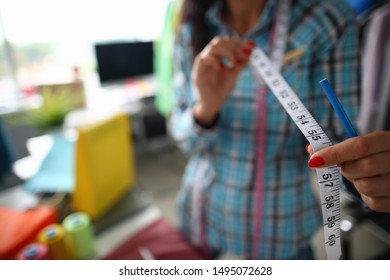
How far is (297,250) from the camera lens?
0.67m

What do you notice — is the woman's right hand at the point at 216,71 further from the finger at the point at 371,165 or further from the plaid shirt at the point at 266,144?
the finger at the point at 371,165

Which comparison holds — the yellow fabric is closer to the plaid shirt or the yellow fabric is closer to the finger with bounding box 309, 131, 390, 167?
the plaid shirt

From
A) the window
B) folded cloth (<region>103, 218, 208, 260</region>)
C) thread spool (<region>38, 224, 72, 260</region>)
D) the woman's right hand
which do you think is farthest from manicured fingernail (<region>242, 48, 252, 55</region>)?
the window

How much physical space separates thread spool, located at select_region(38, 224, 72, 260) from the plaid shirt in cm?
33

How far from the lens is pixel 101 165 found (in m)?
0.86

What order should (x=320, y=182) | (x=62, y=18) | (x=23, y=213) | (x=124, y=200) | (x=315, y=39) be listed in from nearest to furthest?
(x=320, y=182) → (x=315, y=39) → (x=23, y=213) → (x=124, y=200) → (x=62, y=18)

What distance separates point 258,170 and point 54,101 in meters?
1.38

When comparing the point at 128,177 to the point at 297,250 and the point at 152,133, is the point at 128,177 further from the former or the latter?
the point at 152,133

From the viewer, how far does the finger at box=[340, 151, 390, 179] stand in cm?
29

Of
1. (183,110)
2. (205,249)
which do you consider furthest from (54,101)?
(205,249)

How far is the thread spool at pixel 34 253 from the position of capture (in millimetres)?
565

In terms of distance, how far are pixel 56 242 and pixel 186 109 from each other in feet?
1.52

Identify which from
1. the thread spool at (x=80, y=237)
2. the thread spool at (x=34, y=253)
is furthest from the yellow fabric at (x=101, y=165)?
the thread spool at (x=34, y=253)

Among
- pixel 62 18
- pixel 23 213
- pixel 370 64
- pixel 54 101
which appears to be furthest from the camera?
pixel 62 18
